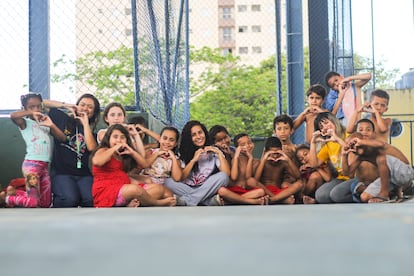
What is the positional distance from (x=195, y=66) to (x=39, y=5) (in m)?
14.8

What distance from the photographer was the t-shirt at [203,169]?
3449 millimetres

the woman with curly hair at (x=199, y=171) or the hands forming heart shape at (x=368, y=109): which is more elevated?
the hands forming heart shape at (x=368, y=109)

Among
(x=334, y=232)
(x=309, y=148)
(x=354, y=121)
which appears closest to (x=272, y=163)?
(x=309, y=148)

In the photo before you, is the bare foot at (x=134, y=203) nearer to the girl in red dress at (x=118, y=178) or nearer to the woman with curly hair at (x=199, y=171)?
the girl in red dress at (x=118, y=178)

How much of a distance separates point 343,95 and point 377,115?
307mm

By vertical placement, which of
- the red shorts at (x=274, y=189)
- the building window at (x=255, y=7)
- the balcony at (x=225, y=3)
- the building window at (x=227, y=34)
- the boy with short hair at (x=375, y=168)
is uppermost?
the balcony at (x=225, y=3)

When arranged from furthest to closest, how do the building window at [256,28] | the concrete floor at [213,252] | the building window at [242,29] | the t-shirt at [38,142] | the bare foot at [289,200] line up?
the building window at [242,29] < the building window at [256,28] < the t-shirt at [38,142] < the bare foot at [289,200] < the concrete floor at [213,252]

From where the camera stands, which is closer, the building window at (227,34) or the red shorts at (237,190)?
the red shorts at (237,190)

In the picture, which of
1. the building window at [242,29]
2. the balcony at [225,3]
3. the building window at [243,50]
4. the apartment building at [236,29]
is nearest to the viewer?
the apartment building at [236,29]

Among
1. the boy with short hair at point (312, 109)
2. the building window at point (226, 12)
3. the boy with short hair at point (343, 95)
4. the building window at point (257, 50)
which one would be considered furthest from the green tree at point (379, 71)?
the building window at point (226, 12)

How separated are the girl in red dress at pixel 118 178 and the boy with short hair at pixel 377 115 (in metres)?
1.14

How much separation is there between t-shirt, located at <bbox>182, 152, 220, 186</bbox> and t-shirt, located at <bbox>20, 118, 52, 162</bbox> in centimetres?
85

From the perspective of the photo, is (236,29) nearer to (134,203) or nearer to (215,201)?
(215,201)

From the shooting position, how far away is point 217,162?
3.47 meters
